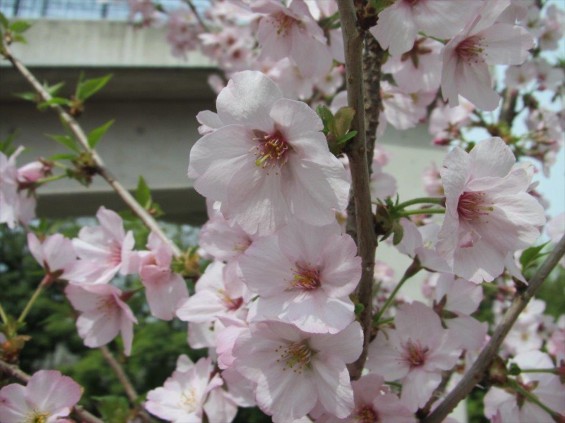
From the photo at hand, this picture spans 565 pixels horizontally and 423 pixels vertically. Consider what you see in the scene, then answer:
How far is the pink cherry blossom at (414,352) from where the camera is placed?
2.83 feet

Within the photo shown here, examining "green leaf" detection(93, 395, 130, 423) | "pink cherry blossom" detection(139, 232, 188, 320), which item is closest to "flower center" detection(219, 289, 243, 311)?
"pink cherry blossom" detection(139, 232, 188, 320)

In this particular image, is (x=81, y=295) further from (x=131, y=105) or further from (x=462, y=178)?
(x=131, y=105)

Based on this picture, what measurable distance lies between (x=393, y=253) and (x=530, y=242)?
2.92 metres

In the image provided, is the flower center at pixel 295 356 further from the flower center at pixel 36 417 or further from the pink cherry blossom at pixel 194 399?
the flower center at pixel 36 417

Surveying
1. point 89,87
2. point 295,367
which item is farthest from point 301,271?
point 89,87

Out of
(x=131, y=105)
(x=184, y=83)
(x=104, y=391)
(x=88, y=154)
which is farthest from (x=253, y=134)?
A: (x=104, y=391)

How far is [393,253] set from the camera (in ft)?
11.9

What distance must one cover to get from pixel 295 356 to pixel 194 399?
0.36 meters

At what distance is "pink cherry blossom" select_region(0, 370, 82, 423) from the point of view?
0.95 meters

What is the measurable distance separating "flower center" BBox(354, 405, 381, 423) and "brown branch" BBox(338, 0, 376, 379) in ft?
0.37

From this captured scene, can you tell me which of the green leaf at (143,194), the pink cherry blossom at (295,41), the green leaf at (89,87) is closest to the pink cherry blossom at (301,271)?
the pink cherry blossom at (295,41)

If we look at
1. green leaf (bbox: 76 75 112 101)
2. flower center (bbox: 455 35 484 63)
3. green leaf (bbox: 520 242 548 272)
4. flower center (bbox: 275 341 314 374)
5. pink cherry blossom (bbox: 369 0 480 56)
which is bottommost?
flower center (bbox: 275 341 314 374)

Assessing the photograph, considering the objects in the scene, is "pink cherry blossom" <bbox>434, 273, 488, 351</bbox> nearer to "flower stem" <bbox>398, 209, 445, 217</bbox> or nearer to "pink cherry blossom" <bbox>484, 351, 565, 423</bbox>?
"pink cherry blossom" <bbox>484, 351, 565, 423</bbox>

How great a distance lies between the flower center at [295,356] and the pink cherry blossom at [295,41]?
0.52 m
